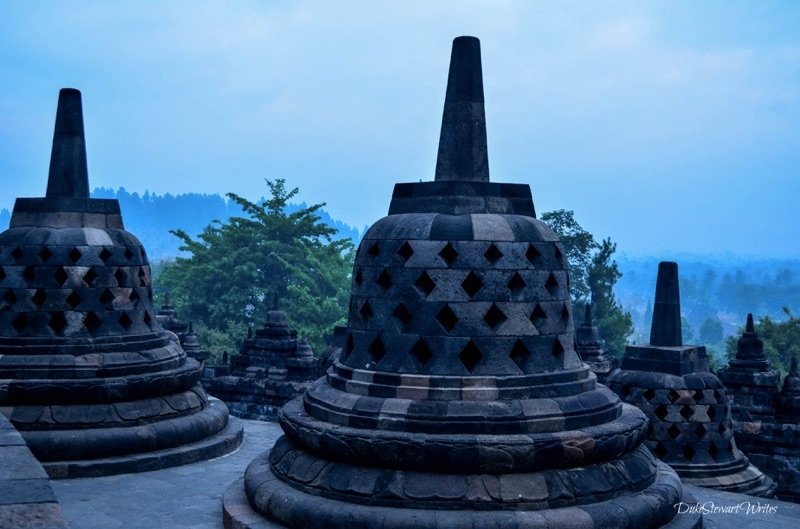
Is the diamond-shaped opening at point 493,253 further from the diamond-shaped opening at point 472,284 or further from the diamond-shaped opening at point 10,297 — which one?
the diamond-shaped opening at point 10,297

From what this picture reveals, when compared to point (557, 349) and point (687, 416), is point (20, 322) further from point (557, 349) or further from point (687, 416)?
point (687, 416)

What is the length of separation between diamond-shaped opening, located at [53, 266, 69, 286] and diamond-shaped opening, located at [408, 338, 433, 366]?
198 inches

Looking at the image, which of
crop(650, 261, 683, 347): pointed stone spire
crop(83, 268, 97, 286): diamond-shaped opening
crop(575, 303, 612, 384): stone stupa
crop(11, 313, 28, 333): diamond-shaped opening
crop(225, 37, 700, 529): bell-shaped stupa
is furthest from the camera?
crop(575, 303, 612, 384): stone stupa

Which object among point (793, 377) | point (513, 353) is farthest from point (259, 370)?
point (513, 353)

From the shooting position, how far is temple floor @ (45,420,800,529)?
7.29m

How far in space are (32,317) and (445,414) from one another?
5.66 meters

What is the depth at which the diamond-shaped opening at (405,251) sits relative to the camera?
6.70m

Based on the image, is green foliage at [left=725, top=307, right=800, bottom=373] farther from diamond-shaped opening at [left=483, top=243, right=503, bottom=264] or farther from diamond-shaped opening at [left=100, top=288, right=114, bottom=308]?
diamond-shaped opening at [left=483, top=243, right=503, bottom=264]

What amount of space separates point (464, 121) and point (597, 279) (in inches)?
1553

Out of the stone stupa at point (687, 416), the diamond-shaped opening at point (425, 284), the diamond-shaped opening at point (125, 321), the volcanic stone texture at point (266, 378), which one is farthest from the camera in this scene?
the volcanic stone texture at point (266, 378)

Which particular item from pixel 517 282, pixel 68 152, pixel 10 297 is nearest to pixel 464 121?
pixel 517 282

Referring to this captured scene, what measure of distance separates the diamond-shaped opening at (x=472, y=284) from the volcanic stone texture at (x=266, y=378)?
915 cm

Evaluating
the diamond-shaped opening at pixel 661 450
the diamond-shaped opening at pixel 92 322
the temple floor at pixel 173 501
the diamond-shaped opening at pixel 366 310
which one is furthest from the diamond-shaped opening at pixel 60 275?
the diamond-shaped opening at pixel 661 450

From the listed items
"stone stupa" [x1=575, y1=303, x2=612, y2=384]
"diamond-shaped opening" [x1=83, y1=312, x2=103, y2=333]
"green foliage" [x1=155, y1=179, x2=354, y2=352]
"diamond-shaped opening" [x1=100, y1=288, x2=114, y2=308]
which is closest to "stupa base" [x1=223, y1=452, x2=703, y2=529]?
"diamond-shaped opening" [x1=83, y1=312, x2=103, y2=333]
